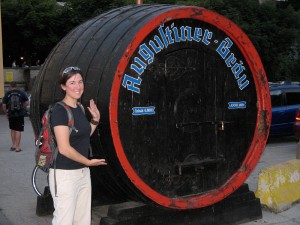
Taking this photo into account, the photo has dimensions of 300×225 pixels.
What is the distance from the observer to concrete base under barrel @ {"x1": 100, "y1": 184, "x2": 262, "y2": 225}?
4.55 m

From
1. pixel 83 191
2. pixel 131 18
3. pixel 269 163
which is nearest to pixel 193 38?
pixel 131 18

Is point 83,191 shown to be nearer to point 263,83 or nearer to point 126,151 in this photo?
point 126,151

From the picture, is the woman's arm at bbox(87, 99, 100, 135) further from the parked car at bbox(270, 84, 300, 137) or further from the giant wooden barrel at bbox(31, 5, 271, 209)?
the parked car at bbox(270, 84, 300, 137)

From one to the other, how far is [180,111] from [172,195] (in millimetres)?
867

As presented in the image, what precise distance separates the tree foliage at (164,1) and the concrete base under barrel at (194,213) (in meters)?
20.0

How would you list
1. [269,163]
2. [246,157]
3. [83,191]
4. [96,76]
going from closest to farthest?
[83,191] < [96,76] < [246,157] < [269,163]

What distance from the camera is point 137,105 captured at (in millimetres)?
4398

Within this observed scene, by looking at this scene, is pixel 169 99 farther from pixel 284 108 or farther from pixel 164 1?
pixel 164 1

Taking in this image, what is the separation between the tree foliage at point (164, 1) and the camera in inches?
999

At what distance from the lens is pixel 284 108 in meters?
11.8

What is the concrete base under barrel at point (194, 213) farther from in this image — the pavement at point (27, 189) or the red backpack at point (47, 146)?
the red backpack at point (47, 146)

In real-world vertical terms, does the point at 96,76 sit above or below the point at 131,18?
below

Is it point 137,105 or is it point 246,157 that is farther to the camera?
point 246,157

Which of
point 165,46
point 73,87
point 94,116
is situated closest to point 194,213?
point 94,116
